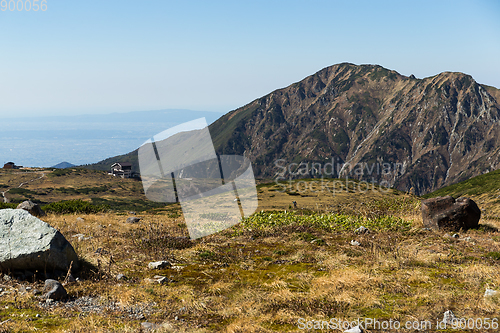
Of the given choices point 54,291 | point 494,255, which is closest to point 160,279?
point 54,291

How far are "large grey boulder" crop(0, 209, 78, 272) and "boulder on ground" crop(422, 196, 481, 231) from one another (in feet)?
52.4

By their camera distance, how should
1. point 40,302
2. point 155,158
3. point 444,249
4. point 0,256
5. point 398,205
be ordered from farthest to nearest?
1. point 398,205
2. point 444,249
3. point 155,158
4. point 0,256
5. point 40,302

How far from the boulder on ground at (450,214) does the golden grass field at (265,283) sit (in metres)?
1.22

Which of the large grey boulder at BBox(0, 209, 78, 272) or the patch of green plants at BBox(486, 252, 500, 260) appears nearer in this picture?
the large grey boulder at BBox(0, 209, 78, 272)

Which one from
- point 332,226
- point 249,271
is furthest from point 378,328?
point 332,226

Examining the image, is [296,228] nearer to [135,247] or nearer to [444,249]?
[444,249]

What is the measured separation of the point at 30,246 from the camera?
914 centimetres

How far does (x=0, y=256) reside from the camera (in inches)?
351

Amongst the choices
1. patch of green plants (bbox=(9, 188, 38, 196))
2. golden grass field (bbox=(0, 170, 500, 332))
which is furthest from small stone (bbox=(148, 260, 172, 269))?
patch of green plants (bbox=(9, 188, 38, 196))

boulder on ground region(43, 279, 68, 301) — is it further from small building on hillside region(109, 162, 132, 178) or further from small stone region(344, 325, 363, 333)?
small building on hillside region(109, 162, 132, 178)

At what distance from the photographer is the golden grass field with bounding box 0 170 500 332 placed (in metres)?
6.92

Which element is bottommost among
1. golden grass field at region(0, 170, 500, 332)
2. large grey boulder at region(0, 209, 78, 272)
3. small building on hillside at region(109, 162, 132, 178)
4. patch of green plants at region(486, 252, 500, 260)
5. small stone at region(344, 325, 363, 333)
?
small building on hillside at region(109, 162, 132, 178)

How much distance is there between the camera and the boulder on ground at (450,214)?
16266 mm

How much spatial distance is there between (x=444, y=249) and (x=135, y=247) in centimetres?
1171
